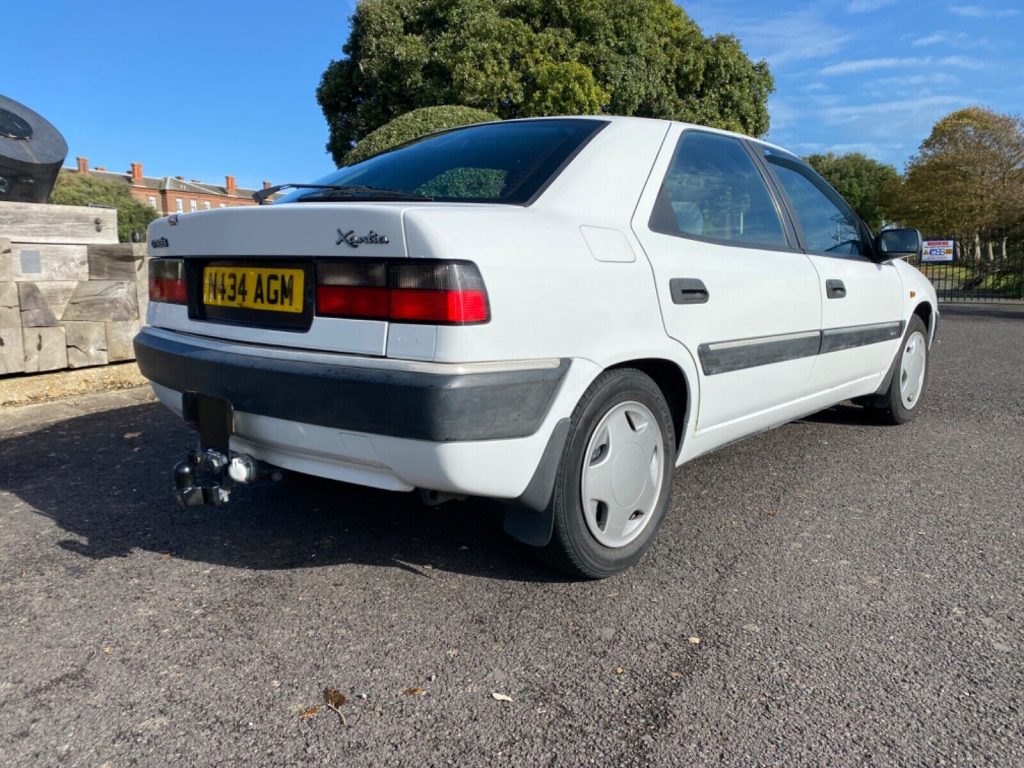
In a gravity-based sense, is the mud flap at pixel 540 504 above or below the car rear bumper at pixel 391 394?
below

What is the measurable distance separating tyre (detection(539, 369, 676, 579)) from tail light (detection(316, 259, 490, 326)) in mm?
525

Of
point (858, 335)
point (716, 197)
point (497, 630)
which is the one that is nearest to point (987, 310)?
point (858, 335)

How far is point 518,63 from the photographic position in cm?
1689


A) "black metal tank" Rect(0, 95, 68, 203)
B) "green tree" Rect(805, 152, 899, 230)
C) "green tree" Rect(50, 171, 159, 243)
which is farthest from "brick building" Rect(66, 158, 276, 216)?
"black metal tank" Rect(0, 95, 68, 203)

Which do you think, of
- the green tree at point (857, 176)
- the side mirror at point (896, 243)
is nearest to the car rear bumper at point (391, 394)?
the side mirror at point (896, 243)

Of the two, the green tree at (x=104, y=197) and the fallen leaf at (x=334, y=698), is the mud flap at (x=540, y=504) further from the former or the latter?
the green tree at (x=104, y=197)

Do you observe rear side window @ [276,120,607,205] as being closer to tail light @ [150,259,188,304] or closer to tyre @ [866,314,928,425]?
tail light @ [150,259,188,304]

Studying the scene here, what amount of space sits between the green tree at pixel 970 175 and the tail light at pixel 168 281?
2528 cm

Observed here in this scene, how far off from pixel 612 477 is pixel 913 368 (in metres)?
3.20

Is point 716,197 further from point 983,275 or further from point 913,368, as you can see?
point 983,275

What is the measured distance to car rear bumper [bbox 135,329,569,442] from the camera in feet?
6.70

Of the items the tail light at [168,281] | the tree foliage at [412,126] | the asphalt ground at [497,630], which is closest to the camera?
the asphalt ground at [497,630]

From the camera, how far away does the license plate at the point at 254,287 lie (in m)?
2.33

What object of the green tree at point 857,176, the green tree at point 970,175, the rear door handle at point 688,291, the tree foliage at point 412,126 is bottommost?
the rear door handle at point 688,291
